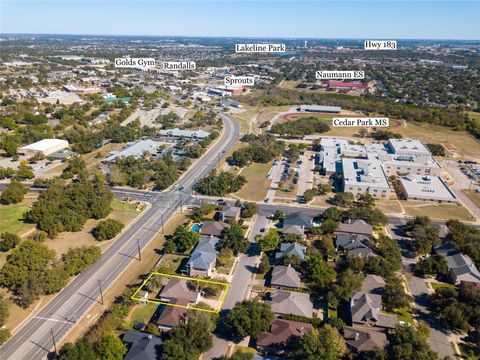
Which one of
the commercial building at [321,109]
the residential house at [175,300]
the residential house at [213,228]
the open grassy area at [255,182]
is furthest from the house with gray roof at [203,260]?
the commercial building at [321,109]

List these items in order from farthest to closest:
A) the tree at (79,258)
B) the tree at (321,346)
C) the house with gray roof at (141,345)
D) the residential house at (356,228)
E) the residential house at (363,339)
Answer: the residential house at (356,228)
the tree at (79,258)
the residential house at (363,339)
the house with gray roof at (141,345)
the tree at (321,346)

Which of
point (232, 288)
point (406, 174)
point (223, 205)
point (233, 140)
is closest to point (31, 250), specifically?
point (232, 288)

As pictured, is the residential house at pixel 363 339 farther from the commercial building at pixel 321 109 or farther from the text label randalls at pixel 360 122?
the commercial building at pixel 321 109

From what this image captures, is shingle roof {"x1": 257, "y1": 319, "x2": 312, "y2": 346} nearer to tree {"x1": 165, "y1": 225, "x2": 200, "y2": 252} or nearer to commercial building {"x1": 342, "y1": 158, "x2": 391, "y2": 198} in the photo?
tree {"x1": 165, "y1": 225, "x2": 200, "y2": 252}

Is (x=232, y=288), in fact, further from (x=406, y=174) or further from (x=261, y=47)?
(x=261, y=47)

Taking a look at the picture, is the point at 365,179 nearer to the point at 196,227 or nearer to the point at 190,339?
the point at 196,227
